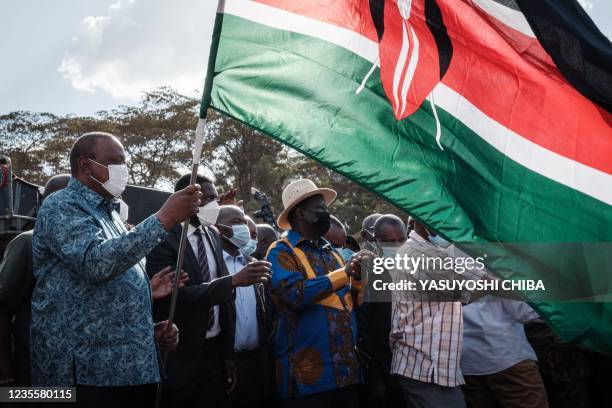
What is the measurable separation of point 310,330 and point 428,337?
2.43 feet

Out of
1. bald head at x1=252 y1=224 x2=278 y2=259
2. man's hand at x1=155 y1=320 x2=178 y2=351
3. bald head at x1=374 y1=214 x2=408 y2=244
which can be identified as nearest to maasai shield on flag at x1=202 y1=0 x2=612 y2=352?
man's hand at x1=155 y1=320 x2=178 y2=351

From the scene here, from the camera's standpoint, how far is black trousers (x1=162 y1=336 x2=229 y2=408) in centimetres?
341

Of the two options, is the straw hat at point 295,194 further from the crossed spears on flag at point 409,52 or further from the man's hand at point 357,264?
the crossed spears on flag at point 409,52

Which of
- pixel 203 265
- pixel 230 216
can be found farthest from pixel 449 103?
pixel 230 216

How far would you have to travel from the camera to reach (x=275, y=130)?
2.68 m

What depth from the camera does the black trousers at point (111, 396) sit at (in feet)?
7.85

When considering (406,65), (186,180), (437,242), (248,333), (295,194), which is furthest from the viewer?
(248,333)

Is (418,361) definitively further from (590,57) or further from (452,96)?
(590,57)

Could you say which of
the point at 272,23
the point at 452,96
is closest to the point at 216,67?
the point at 272,23

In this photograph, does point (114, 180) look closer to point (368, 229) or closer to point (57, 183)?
point (57, 183)

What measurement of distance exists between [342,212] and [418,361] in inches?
1042

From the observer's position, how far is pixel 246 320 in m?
4.36

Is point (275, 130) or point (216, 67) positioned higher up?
point (216, 67)

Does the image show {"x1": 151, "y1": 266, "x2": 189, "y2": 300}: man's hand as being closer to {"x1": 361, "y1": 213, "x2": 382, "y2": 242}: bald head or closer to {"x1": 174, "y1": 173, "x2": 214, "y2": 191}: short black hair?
{"x1": 174, "y1": 173, "x2": 214, "y2": 191}: short black hair
